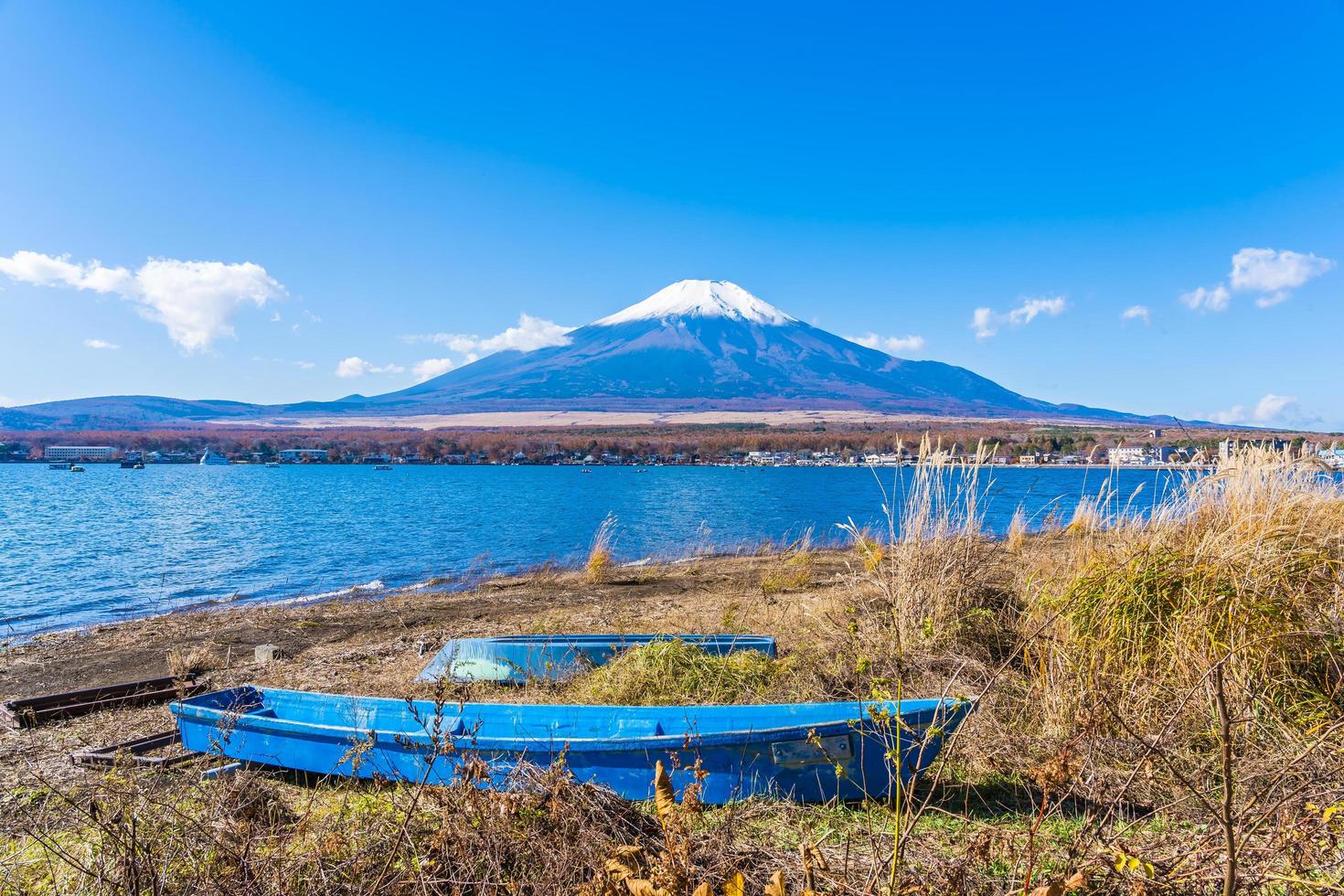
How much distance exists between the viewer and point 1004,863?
3488mm

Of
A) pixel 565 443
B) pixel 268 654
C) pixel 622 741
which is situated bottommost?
pixel 268 654

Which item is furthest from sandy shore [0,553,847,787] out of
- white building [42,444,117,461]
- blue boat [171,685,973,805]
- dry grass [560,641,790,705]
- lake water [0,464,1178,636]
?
white building [42,444,117,461]

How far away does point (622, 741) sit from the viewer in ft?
14.4

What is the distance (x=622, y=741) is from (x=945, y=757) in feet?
8.36

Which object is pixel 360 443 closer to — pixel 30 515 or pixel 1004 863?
pixel 30 515

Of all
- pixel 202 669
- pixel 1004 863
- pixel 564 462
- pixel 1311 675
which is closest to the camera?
pixel 1004 863

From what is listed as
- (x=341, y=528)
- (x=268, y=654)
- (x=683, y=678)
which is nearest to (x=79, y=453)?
(x=341, y=528)

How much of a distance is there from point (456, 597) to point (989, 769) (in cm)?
1230

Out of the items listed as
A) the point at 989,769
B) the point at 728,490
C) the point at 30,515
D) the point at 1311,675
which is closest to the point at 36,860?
the point at 989,769

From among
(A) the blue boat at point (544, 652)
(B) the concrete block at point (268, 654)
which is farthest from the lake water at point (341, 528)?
(B) the concrete block at point (268, 654)

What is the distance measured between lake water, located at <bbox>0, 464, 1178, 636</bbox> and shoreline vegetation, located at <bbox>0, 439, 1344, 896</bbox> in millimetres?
1122

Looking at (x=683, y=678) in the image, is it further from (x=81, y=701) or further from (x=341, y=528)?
(x=341, y=528)

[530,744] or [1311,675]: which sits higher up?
[1311,675]

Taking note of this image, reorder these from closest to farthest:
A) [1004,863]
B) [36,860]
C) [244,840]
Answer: [244,840] < [36,860] < [1004,863]
